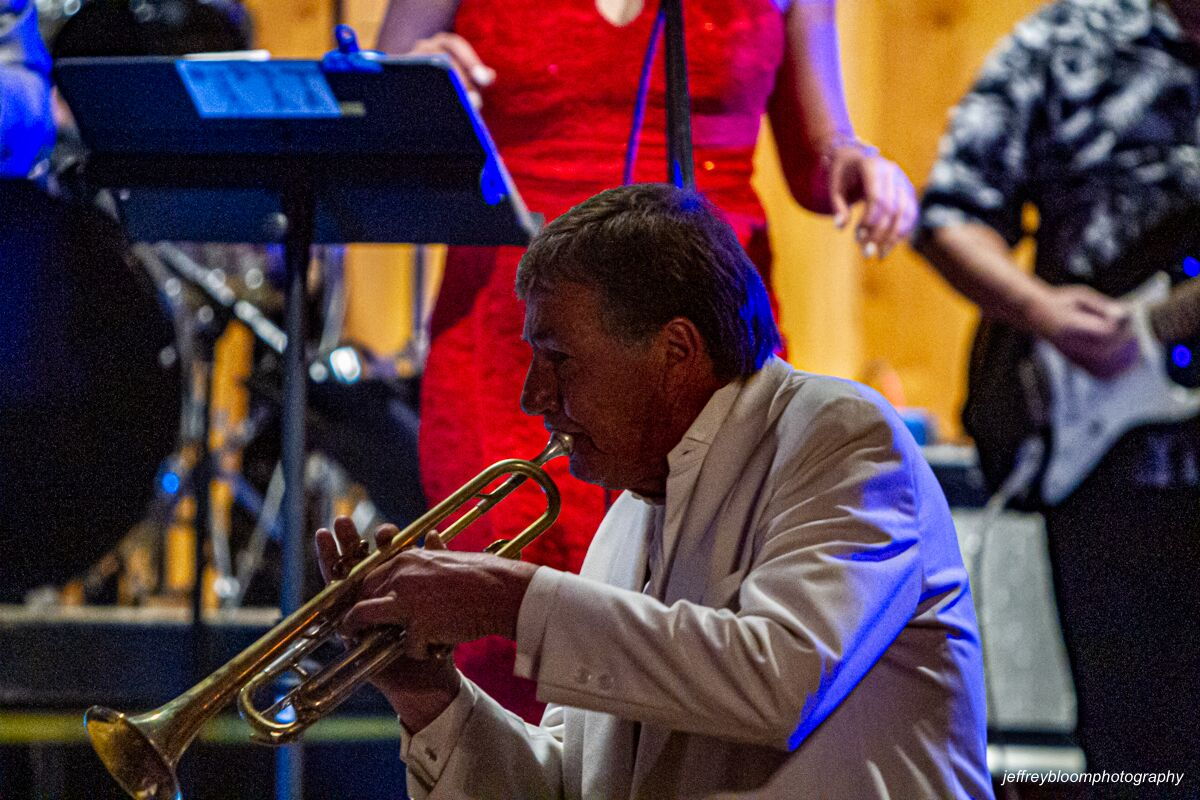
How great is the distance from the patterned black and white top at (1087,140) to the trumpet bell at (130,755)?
1.99 metres

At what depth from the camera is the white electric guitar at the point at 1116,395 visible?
117 inches

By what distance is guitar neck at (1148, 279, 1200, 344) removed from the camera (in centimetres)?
300

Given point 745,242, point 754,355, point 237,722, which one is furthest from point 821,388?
point 237,722

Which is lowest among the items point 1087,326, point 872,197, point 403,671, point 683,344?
point 1087,326

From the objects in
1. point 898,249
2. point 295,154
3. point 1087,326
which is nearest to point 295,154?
point 295,154

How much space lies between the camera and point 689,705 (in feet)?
4.70

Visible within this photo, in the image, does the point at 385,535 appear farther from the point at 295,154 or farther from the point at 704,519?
the point at 295,154

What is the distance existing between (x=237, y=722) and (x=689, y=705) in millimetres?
2025

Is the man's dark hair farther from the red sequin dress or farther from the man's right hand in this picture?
the man's right hand

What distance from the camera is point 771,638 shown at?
4.69 feet

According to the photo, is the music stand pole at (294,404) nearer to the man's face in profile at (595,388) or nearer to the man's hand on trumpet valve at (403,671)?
the man's hand on trumpet valve at (403,671)

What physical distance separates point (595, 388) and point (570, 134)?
968mm

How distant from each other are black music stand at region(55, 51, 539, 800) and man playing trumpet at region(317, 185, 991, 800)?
473 mm

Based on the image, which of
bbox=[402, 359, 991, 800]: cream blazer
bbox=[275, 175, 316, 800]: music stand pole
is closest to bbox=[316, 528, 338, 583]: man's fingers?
bbox=[402, 359, 991, 800]: cream blazer
